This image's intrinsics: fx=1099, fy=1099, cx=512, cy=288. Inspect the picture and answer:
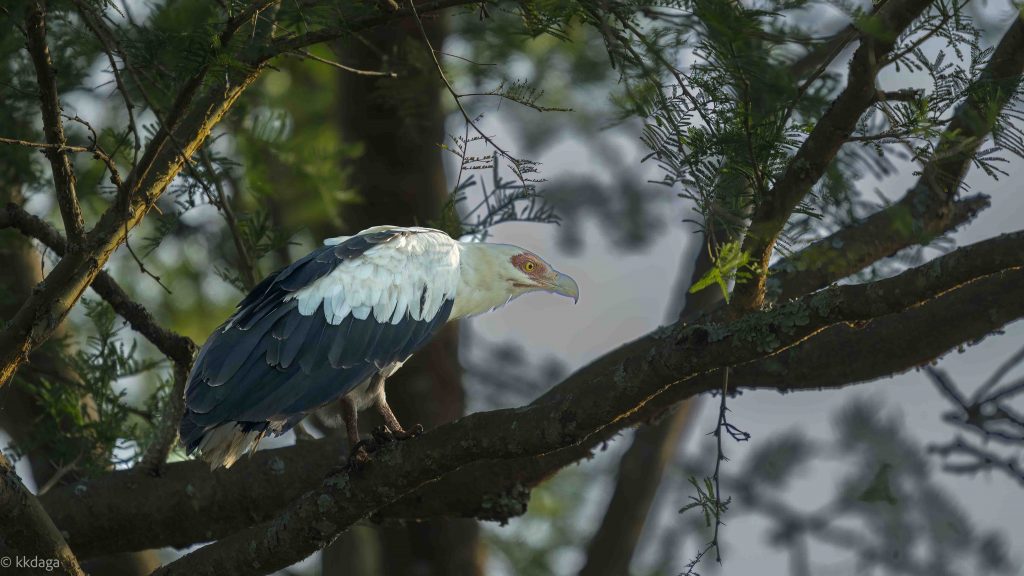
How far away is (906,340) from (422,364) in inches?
119

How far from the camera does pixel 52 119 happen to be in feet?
10.5

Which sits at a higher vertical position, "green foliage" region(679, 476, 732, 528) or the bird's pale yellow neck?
the bird's pale yellow neck

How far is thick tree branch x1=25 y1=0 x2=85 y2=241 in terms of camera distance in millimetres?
3100

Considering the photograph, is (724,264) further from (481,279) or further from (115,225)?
(481,279)

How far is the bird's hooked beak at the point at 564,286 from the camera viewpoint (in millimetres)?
4863

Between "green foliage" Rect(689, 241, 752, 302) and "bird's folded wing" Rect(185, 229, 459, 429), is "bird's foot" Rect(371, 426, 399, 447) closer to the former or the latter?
"bird's folded wing" Rect(185, 229, 459, 429)

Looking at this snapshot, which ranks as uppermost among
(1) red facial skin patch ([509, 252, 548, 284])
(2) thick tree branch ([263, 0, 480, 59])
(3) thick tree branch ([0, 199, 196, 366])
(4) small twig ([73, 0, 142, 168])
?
(1) red facial skin patch ([509, 252, 548, 284])

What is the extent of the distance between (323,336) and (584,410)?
1.34 metres

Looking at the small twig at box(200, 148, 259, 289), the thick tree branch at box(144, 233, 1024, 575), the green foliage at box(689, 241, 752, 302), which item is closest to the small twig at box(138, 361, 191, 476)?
the small twig at box(200, 148, 259, 289)

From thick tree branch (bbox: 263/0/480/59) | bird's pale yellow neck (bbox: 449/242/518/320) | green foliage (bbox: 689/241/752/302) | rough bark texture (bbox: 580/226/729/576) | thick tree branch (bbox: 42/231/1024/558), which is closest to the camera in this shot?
green foliage (bbox: 689/241/752/302)

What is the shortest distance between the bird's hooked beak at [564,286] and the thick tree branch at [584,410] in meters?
1.45

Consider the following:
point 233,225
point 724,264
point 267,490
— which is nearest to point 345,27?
point 233,225

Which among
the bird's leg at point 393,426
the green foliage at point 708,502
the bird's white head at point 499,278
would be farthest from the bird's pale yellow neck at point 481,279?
the green foliage at point 708,502

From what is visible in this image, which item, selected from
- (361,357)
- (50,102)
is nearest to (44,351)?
(361,357)
